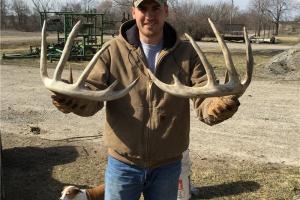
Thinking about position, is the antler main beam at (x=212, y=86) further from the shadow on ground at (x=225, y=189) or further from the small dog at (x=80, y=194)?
the shadow on ground at (x=225, y=189)

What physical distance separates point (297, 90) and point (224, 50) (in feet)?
36.2

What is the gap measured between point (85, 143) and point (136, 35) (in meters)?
4.94

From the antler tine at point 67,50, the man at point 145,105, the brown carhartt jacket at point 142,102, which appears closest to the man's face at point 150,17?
the man at point 145,105

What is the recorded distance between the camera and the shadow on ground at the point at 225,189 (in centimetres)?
611

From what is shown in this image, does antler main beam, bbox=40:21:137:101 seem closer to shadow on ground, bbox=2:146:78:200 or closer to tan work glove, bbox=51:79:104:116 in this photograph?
tan work glove, bbox=51:79:104:116

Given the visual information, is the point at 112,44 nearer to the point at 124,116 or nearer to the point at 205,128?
the point at 124,116

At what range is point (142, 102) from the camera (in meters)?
3.39

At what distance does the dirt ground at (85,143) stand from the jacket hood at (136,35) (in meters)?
3.06

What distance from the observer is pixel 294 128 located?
30.4 ft

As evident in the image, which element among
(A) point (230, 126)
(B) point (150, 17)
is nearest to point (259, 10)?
(A) point (230, 126)

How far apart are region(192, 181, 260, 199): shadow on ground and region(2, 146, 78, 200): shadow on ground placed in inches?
68.9

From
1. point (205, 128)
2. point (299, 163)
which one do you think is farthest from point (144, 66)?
point (205, 128)

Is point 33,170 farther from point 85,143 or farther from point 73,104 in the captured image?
point 73,104

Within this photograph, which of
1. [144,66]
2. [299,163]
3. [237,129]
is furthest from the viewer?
[237,129]
